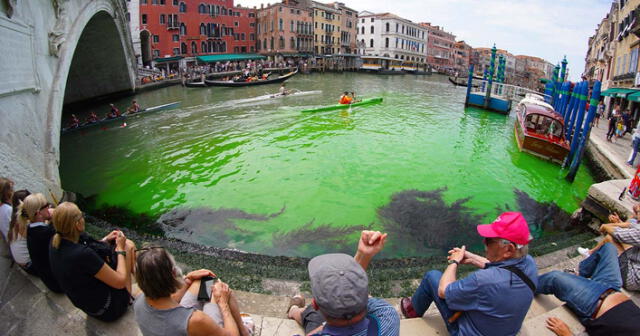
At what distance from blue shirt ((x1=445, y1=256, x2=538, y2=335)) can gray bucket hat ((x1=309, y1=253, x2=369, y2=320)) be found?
3.69 ft

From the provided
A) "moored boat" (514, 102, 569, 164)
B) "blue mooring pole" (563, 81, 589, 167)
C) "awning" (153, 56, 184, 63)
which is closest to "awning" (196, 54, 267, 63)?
"awning" (153, 56, 184, 63)

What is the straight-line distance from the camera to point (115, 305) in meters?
2.91

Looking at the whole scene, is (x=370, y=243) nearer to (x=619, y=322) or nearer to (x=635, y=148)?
(x=619, y=322)

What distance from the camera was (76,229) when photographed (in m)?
2.61

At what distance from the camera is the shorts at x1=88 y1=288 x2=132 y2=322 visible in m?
2.86

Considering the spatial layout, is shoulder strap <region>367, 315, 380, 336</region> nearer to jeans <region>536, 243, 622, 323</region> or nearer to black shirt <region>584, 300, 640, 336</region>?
black shirt <region>584, 300, 640, 336</region>

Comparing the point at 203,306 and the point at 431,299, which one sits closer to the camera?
the point at 203,306

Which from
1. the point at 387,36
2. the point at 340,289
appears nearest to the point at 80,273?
the point at 340,289

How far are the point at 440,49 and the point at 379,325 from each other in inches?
3942

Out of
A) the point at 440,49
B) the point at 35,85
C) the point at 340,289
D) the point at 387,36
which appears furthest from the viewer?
the point at 440,49

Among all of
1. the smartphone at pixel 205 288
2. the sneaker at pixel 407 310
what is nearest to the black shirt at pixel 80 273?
the smartphone at pixel 205 288

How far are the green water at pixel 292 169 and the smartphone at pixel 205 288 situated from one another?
12.9ft

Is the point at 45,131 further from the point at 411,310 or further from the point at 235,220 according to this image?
the point at 411,310

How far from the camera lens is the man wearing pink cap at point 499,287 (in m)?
2.28
